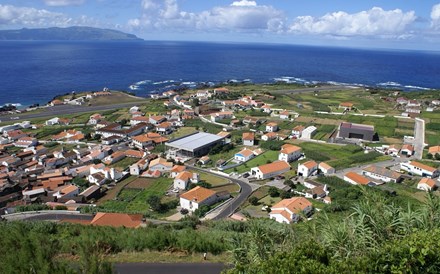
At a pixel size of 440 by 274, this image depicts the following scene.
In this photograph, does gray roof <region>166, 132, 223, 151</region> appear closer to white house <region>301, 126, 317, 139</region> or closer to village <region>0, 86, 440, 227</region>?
village <region>0, 86, 440, 227</region>

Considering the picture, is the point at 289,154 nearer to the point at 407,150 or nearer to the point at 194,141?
the point at 194,141

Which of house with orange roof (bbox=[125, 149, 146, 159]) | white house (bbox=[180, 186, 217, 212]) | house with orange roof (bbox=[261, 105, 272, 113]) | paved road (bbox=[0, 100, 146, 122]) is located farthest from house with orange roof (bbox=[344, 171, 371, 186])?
paved road (bbox=[0, 100, 146, 122])

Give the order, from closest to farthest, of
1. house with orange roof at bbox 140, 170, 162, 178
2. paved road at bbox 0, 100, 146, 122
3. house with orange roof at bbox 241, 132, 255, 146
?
house with orange roof at bbox 140, 170, 162, 178
house with orange roof at bbox 241, 132, 255, 146
paved road at bbox 0, 100, 146, 122

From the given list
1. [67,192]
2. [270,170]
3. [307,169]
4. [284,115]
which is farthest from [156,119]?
[307,169]

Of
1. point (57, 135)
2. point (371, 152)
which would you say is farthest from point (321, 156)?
point (57, 135)

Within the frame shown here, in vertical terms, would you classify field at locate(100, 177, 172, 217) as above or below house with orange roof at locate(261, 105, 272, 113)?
below
